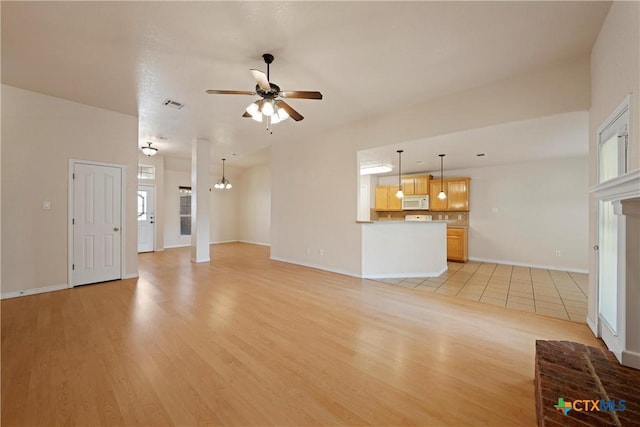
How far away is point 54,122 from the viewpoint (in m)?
3.94

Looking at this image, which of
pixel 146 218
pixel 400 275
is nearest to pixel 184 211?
pixel 146 218

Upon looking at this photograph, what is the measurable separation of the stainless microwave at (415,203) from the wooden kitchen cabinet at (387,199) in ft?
0.54

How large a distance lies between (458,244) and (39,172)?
27.6 feet

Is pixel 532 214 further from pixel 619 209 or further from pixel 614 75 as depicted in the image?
pixel 619 209

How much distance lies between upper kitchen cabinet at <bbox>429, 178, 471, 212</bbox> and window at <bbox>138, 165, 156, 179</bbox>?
833 cm

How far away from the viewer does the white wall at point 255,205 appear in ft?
31.1

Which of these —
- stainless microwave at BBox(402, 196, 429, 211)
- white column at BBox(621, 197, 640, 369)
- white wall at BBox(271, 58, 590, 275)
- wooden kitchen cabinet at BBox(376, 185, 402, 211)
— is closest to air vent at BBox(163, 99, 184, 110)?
white wall at BBox(271, 58, 590, 275)

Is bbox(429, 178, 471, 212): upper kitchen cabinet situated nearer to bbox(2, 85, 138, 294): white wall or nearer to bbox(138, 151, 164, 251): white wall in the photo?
bbox(2, 85, 138, 294): white wall

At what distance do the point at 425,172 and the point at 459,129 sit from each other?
4084 millimetres

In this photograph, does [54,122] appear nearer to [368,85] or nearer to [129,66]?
[129,66]

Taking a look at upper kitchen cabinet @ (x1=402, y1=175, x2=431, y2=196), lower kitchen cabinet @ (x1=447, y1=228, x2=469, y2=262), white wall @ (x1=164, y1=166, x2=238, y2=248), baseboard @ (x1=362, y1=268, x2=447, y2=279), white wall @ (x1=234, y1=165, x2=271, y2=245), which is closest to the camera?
baseboard @ (x1=362, y1=268, x2=447, y2=279)

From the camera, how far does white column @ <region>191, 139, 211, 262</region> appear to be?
620cm

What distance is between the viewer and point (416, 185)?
7.47 m

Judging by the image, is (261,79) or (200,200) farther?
(200,200)
